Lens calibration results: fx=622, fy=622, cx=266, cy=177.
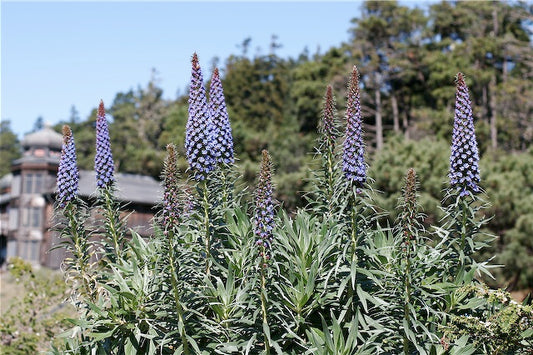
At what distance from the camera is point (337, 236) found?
234 inches

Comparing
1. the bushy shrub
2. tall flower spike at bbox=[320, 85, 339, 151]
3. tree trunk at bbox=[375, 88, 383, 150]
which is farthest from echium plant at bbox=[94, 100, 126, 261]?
tree trunk at bbox=[375, 88, 383, 150]

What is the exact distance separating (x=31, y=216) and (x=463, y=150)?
38.2 meters

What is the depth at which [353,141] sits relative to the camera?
229 inches

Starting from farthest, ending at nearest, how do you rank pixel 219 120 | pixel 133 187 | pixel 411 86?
pixel 411 86, pixel 133 187, pixel 219 120

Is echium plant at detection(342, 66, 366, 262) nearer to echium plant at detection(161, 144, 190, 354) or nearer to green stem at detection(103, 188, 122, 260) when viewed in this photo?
echium plant at detection(161, 144, 190, 354)

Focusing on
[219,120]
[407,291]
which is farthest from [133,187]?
[407,291]

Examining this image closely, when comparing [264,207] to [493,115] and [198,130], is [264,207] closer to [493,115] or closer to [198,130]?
[198,130]

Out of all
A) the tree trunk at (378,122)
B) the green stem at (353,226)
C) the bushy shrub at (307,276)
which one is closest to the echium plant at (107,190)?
the bushy shrub at (307,276)

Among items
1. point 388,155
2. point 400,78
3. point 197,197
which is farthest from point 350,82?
point 400,78

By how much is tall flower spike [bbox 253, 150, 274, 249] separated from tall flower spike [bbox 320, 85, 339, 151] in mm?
979

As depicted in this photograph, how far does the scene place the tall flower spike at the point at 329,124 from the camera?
620cm

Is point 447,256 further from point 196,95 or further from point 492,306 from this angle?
point 196,95

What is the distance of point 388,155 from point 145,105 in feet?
137

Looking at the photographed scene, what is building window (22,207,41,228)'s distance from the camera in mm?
40031
